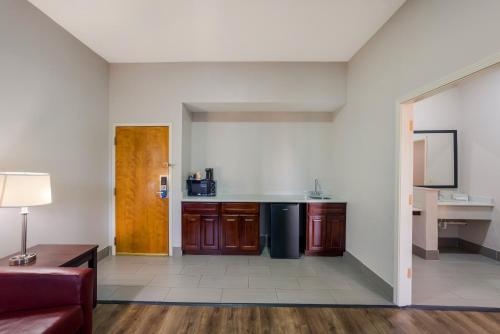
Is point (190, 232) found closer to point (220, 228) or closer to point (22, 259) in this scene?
point (220, 228)

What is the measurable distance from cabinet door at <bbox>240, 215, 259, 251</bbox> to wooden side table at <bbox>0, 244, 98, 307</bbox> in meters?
1.95

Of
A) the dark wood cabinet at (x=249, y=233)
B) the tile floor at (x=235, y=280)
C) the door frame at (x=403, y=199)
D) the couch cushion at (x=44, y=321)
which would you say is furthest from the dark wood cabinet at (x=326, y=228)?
the couch cushion at (x=44, y=321)

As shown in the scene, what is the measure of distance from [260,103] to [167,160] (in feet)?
5.59

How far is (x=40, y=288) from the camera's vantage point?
5.00 ft

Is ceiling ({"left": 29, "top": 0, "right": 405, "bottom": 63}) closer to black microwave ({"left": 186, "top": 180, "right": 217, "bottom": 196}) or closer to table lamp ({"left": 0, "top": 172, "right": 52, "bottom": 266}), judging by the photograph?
table lamp ({"left": 0, "top": 172, "right": 52, "bottom": 266})

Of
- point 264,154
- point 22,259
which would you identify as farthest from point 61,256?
point 264,154

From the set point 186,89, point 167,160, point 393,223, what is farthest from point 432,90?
point 167,160

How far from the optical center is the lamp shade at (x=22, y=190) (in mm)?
1635

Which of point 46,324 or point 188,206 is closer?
point 46,324

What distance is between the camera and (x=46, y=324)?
53.3 inches

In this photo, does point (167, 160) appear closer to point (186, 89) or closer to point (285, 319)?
point (186, 89)

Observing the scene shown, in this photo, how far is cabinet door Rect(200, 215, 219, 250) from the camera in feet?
11.8

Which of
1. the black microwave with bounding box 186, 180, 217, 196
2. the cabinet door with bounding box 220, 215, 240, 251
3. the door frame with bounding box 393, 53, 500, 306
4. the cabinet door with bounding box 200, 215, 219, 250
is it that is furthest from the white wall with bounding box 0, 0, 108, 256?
the door frame with bounding box 393, 53, 500, 306

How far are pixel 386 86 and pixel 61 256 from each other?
3.60 metres
